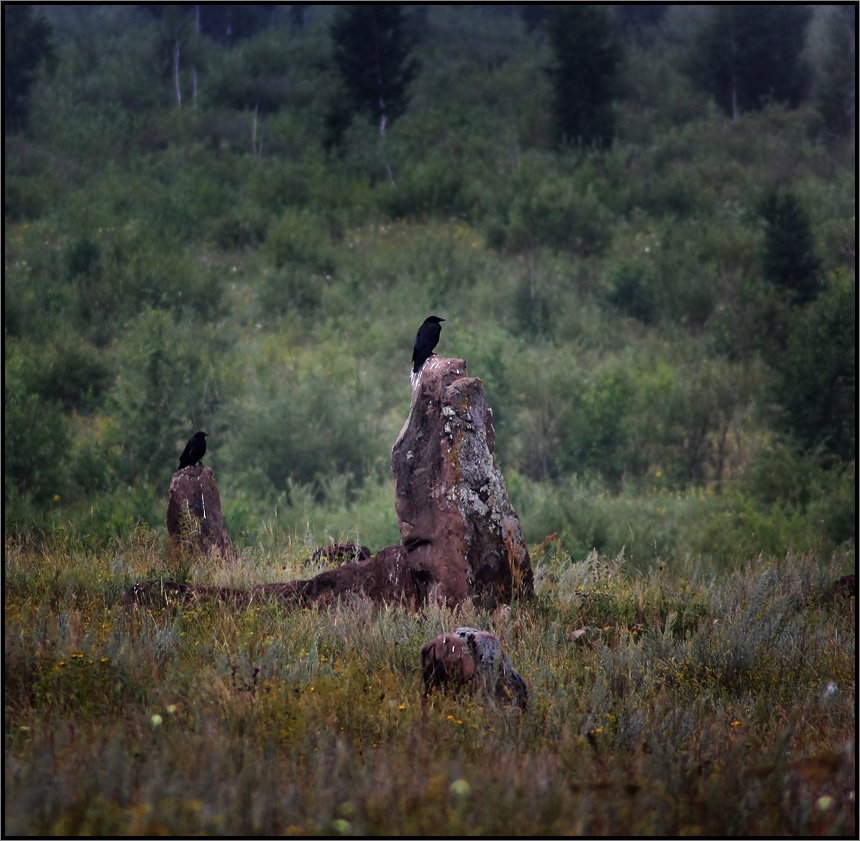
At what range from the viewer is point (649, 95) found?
121 feet

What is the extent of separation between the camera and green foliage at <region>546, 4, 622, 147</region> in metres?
31.4

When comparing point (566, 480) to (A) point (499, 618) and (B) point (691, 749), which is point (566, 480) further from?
(B) point (691, 749)

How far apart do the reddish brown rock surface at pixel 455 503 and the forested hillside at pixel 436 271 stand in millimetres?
1871

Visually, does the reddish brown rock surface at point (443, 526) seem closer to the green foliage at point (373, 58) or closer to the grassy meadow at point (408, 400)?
the grassy meadow at point (408, 400)

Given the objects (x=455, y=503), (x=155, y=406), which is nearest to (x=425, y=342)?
(x=455, y=503)

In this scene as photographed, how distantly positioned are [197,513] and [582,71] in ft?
83.0

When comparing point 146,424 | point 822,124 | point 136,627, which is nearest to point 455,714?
point 136,627

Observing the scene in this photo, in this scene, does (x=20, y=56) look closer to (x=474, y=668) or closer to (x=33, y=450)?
(x=33, y=450)

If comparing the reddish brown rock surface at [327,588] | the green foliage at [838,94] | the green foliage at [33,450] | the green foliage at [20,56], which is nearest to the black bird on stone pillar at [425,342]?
the reddish brown rock surface at [327,588]

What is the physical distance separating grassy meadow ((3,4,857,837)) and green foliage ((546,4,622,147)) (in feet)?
0.37

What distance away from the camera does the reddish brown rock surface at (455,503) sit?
7.55m

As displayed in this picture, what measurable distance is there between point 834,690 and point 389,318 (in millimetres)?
16732

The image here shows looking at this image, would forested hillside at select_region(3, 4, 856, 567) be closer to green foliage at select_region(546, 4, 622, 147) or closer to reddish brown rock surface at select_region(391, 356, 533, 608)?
green foliage at select_region(546, 4, 622, 147)

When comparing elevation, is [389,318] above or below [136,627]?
below
